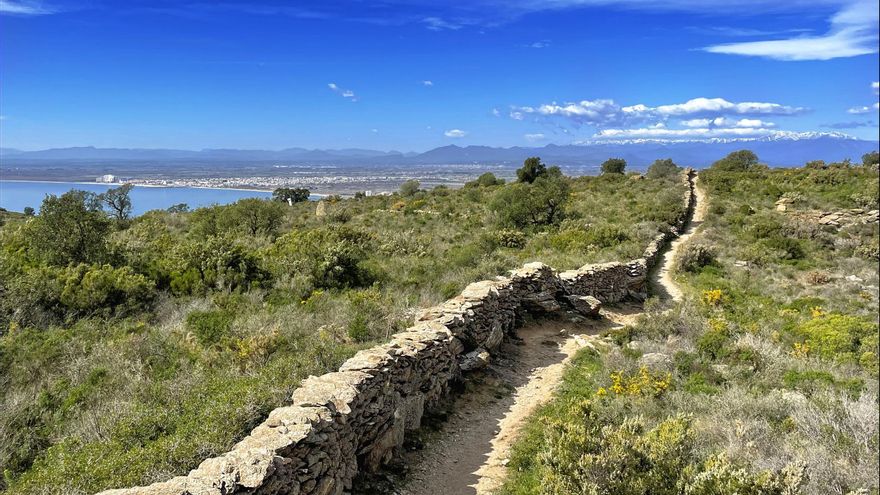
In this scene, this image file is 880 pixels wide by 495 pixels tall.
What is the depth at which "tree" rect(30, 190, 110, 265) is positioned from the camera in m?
14.6

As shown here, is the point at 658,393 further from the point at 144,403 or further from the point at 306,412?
the point at 144,403

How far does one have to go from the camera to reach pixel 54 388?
7496 mm

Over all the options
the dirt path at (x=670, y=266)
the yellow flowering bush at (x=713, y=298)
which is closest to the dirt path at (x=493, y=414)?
the yellow flowering bush at (x=713, y=298)

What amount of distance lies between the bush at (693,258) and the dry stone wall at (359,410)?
11499 mm

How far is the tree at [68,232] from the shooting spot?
14571 millimetres

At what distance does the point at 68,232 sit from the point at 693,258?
2309 centimetres

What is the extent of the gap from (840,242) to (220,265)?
26.7 meters

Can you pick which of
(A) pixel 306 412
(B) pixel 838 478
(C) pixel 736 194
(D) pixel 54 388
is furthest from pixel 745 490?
(C) pixel 736 194

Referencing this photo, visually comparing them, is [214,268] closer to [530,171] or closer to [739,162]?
[530,171]

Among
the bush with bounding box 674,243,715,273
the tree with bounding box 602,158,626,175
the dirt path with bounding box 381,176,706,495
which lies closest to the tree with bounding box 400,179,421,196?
the tree with bounding box 602,158,626,175

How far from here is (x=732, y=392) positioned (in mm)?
8539

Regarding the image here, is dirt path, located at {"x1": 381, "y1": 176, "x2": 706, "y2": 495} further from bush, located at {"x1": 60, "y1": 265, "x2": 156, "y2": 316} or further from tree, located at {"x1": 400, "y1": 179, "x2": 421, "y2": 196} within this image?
tree, located at {"x1": 400, "y1": 179, "x2": 421, "y2": 196}

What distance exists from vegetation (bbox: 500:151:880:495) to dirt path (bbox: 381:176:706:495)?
0.37 meters

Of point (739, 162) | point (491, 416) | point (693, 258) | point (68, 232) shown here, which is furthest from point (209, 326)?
point (739, 162)
